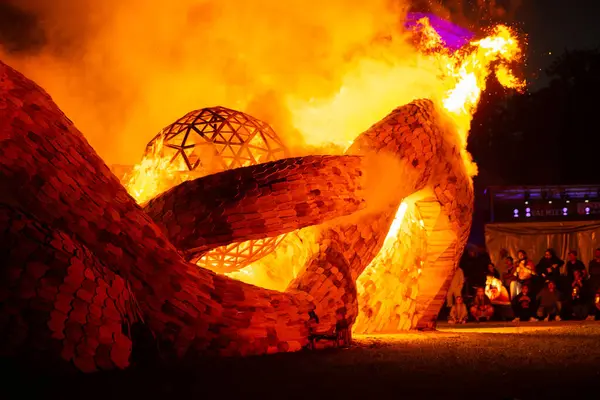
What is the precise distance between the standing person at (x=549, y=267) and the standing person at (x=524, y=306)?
1.55ft

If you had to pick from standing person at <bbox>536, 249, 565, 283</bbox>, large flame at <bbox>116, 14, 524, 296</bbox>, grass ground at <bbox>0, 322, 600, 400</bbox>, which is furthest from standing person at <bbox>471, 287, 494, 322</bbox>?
grass ground at <bbox>0, 322, 600, 400</bbox>

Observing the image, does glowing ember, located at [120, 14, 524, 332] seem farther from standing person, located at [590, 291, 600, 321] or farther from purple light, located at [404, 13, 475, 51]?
standing person, located at [590, 291, 600, 321]

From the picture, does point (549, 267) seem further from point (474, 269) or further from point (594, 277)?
point (474, 269)

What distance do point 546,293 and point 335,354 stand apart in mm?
7314

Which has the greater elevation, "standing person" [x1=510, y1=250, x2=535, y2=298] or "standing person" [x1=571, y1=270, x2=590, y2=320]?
"standing person" [x1=510, y1=250, x2=535, y2=298]

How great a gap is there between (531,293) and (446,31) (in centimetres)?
500

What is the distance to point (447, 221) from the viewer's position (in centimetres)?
829

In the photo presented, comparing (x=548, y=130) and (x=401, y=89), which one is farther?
(x=548, y=130)

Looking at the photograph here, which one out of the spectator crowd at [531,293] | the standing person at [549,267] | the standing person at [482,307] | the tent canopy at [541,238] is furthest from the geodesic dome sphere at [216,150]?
the tent canopy at [541,238]

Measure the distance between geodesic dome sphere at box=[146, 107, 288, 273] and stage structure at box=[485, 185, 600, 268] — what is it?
8.91 m

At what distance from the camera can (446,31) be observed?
364 inches

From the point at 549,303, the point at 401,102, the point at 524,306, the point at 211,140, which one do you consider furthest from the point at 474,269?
the point at 211,140

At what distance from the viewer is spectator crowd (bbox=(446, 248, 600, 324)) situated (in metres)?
11.5

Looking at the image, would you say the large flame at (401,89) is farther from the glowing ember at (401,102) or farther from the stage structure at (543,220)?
the stage structure at (543,220)
